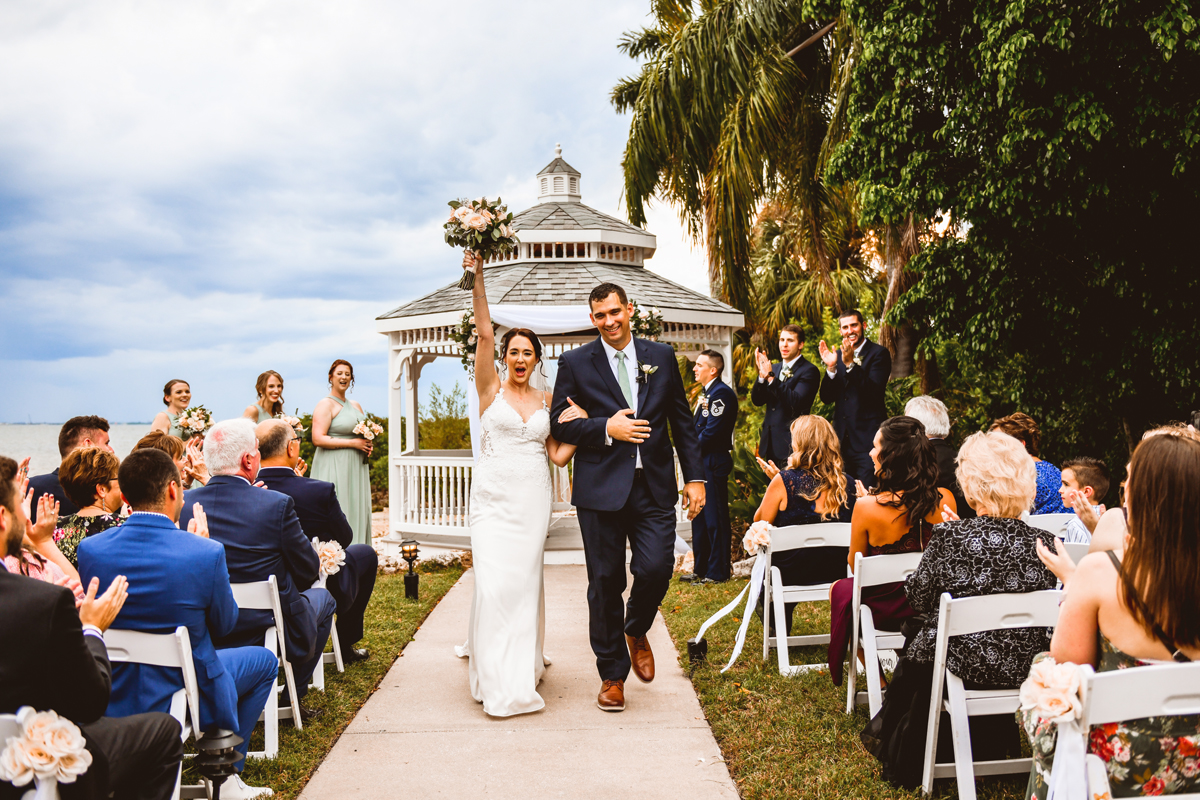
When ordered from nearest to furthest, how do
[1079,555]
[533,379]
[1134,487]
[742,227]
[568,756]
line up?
[1134,487], [1079,555], [568,756], [533,379], [742,227]

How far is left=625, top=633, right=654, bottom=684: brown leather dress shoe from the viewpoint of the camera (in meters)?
5.07

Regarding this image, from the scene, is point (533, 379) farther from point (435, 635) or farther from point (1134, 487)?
point (1134, 487)

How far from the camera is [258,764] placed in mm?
3959

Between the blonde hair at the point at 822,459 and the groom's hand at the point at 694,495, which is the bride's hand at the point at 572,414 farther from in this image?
the blonde hair at the point at 822,459

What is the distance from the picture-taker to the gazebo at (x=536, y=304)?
11.2m

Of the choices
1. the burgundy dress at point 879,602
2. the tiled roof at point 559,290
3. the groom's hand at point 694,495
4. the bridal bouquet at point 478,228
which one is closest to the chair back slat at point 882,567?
the burgundy dress at point 879,602

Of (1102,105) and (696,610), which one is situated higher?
(1102,105)

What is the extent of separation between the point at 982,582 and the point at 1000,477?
421 mm

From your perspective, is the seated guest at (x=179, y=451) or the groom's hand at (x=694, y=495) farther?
the seated guest at (x=179, y=451)

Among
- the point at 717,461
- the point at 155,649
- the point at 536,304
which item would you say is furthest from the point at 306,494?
the point at 536,304

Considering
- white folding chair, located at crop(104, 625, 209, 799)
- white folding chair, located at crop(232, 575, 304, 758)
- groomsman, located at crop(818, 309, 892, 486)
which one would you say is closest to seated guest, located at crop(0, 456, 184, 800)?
white folding chair, located at crop(104, 625, 209, 799)

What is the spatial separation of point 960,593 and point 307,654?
3.27 m

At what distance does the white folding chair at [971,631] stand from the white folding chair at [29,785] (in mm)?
2892

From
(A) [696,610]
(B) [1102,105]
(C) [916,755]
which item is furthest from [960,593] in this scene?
(B) [1102,105]
